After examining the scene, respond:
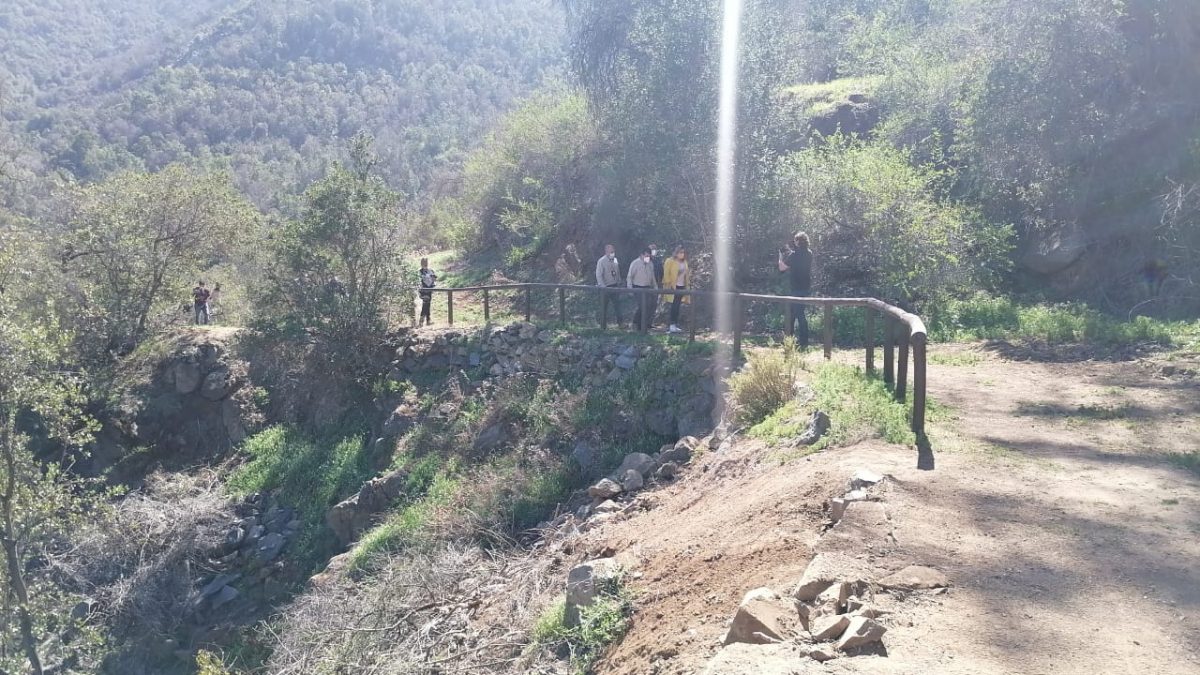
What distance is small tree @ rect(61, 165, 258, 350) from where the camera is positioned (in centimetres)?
1909

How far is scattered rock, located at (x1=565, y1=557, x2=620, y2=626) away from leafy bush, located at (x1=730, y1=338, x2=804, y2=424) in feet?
11.2

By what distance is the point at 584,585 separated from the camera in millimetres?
6219

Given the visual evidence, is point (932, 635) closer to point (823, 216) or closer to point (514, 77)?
point (823, 216)

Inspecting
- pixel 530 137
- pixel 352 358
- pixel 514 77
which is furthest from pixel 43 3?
pixel 352 358

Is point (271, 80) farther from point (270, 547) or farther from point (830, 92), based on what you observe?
point (270, 547)

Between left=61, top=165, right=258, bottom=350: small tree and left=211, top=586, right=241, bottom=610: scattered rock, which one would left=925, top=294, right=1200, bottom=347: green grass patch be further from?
left=61, top=165, right=258, bottom=350: small tree

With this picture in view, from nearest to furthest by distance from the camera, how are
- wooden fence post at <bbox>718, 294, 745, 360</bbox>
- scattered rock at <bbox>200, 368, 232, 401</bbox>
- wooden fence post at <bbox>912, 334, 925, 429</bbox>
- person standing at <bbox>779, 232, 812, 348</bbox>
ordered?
wooden fence post at <bbox>912, 334, 925, 429</bbox>, wooden fence post at <bbox>718, 294, 745, 360</bbox>, person standing at <bbox>779, 232, 812, 348</bbox>, scattered rock at <bbox>200, 368, 232, 401</bbox>

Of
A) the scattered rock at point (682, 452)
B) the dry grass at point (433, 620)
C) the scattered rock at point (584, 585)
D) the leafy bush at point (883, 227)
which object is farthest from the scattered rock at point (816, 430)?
the leafy bush at point (883, 227)

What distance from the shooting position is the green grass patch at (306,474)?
47.0 feet

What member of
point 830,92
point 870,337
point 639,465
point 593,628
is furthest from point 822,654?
point 830,92

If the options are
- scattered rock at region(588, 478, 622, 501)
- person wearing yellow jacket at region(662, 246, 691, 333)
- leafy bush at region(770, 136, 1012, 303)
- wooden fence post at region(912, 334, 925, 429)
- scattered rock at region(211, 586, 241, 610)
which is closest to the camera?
wooden fence post at region(912, 334, 925, 429)

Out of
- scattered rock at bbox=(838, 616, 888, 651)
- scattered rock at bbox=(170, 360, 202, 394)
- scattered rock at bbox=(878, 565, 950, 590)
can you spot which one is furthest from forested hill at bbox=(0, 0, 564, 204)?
scattered rock at bbox=(838, 616, 888, 651)

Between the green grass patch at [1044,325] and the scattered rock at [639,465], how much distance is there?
6188 millimetres

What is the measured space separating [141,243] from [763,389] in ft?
51.7
